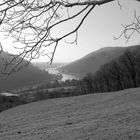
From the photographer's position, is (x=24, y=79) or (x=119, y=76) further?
(x=24, y=79)

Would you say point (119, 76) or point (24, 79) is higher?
point (24, 79)

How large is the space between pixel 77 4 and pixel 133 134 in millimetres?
4837

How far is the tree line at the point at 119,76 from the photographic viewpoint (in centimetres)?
4775

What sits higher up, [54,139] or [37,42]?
[37,42]

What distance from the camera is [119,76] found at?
50.5 m

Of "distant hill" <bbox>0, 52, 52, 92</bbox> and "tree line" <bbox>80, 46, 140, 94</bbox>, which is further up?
"distant hill" <bbox>0, 52, 52, 92</bbox>

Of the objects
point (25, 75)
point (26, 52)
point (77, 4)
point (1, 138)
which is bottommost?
point (1, 138)

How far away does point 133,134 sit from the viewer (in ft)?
25.8

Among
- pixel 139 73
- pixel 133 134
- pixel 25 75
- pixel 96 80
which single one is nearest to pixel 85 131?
pixel 133 134

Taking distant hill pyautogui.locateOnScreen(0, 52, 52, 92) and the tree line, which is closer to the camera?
the tree line

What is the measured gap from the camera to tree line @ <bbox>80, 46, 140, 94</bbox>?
47.8 m

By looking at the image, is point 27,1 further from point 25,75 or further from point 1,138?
point 25,75

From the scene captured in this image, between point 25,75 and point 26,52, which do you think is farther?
point 25,75

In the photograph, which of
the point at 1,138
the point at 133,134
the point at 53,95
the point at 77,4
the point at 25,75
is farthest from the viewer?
the point at 25,75
